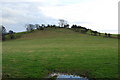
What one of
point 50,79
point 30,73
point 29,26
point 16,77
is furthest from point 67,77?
point 29,26

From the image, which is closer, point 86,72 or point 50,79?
point 50,79

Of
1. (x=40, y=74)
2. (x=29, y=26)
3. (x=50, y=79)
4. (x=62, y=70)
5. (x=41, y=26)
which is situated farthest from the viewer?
(x=29, y=26)

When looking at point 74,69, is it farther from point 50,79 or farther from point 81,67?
point 50,79

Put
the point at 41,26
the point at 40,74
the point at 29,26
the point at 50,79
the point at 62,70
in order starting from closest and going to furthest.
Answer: the point at 50,79 < the point at 40,74 < the point at 62,70 < the point at 41,26 < the point at 29,26

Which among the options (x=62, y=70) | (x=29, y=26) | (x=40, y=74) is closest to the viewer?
(x=40, y=74)

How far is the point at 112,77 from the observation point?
1279 cm

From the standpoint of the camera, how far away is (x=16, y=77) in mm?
12555

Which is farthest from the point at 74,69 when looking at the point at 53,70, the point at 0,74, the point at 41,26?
the point at 41,26

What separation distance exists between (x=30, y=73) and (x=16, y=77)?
4.55 ft

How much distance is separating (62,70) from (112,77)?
15.3ft

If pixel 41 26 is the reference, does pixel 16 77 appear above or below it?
below

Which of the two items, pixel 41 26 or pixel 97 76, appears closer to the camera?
pixel 97 76

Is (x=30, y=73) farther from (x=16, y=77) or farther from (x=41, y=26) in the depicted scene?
(x=41, y=26)

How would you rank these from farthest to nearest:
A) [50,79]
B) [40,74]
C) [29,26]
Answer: [29,26]
[40,74]
[50,79]
